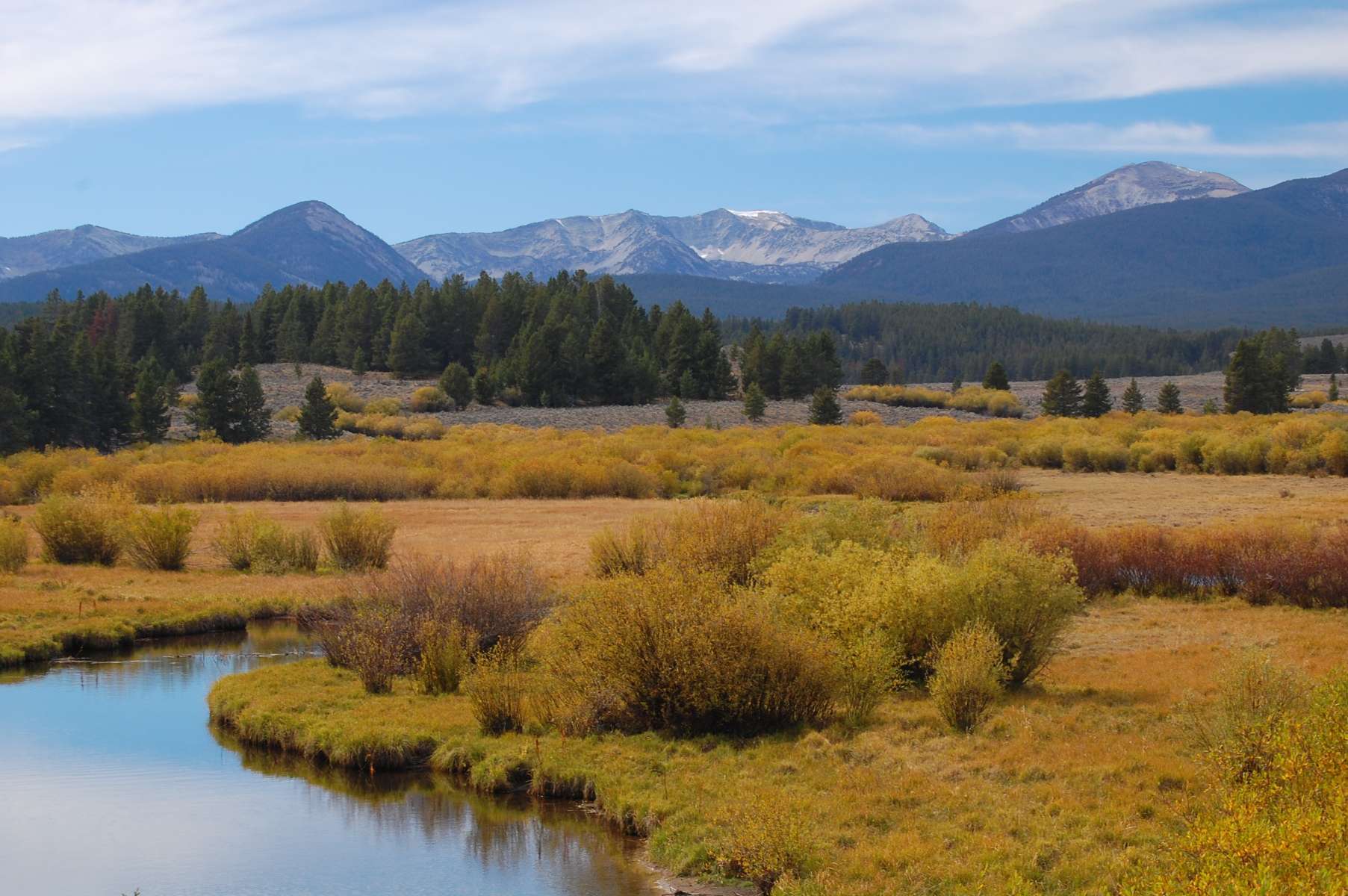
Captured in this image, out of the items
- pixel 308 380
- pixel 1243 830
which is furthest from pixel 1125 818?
pixel 308 380

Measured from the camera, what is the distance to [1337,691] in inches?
445

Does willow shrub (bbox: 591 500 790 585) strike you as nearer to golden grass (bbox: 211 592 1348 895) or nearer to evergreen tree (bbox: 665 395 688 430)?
golden grass (bbox: 211 592 1348 895)

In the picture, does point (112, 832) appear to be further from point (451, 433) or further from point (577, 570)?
point (451, 433)

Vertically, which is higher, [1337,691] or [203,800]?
[1337,691]

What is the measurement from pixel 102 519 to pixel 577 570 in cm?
1244

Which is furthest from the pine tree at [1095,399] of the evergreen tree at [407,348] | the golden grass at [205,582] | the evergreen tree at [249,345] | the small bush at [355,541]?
the evergreen tree at [249,345]

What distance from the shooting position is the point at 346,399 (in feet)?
248

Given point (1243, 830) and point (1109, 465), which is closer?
point (1243, 830)

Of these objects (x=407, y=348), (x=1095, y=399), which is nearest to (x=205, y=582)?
(x=1095, y=399)

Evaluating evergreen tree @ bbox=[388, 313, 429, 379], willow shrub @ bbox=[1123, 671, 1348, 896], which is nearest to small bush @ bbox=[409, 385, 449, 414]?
evergreen tree @ bbox=[388, 313, 429, 379]

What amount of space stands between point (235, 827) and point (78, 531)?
19421 millimetres

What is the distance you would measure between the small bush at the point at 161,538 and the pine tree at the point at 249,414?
32.9 metres

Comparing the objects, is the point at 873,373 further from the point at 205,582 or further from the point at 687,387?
the point at 205,582

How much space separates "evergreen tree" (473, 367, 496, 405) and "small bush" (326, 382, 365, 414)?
23.6ft
